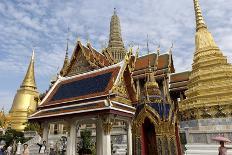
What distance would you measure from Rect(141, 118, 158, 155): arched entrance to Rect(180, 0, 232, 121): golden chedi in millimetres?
13381

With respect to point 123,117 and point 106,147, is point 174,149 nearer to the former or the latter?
point 106,147

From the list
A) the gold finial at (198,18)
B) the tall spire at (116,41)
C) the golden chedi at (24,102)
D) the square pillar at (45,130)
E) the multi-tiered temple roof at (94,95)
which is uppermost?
the tall spire at (116,41)

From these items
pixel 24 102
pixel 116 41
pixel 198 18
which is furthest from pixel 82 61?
pixel 116 41

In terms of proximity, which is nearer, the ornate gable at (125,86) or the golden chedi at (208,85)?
the ornate gable at (125,86)

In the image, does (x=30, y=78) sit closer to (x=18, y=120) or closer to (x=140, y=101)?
(x=18, y=120)

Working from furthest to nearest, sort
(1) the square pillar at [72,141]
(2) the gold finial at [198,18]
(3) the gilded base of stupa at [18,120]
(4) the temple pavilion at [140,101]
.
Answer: (3) the gilded base of stupa at [18,120] < (2) the gold finial at [198,18] < (1) the square pillar at [72,141] < (4) the temple pavilion at [140,101]

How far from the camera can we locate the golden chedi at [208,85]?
67.5 ft

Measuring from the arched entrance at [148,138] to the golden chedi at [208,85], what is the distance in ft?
43.9

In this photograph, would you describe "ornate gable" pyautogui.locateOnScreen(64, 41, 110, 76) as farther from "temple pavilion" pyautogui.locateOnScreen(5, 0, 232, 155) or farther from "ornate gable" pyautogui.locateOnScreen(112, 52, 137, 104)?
"ornate gable" pyautogui.locateOnScreen(112, 52, 137, 104)

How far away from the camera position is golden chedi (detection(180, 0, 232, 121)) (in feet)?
67.5

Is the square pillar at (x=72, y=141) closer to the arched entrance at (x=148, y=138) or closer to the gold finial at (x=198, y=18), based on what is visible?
the arched entrance at (x=148, y=138)

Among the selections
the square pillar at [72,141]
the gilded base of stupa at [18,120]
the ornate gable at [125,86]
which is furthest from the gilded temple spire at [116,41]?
the square pillar at [72,141]

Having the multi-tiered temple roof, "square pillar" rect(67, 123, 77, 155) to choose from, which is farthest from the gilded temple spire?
"square pillar" rect(67, 123, 77, 155)

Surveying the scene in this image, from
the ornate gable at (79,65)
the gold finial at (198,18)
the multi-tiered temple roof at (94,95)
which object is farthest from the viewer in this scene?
the gold finial at (198,18)
